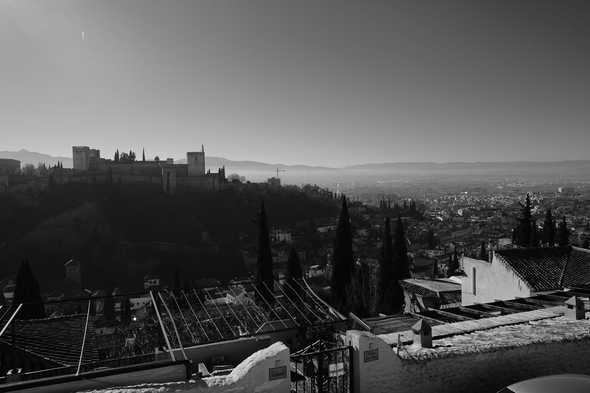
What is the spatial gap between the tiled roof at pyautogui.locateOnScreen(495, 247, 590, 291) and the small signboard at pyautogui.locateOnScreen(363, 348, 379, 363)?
9898 millimetres

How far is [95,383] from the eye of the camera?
4.64 metres

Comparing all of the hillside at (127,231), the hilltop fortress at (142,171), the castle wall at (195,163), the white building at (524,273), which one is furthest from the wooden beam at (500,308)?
the castle wall at (195,163)

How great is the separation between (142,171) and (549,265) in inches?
3557

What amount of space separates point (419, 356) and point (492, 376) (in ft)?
3.52

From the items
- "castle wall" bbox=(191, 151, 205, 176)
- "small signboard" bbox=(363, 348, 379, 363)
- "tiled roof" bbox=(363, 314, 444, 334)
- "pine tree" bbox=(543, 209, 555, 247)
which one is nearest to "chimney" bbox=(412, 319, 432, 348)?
"small signboard" bbox=(363, 348, 379, 363)

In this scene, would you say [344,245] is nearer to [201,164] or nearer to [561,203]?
[561,203]

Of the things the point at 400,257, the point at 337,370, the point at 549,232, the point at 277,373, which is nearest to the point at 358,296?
the point at 400,257

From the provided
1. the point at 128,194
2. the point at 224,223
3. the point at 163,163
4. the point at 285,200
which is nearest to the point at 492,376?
the point at 224,223

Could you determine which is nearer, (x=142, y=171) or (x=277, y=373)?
(x=277, y=373)

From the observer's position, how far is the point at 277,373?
15.4 feet

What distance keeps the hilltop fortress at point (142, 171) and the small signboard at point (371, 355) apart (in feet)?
289

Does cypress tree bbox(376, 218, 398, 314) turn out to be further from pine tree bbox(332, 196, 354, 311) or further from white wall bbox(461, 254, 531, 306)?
white wall bbox(461, 254, 531, 306)

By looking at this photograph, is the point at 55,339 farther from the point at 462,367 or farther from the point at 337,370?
the point at 462,367

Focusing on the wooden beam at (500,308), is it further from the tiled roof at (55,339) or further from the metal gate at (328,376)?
the tiled roof at (55,339)
